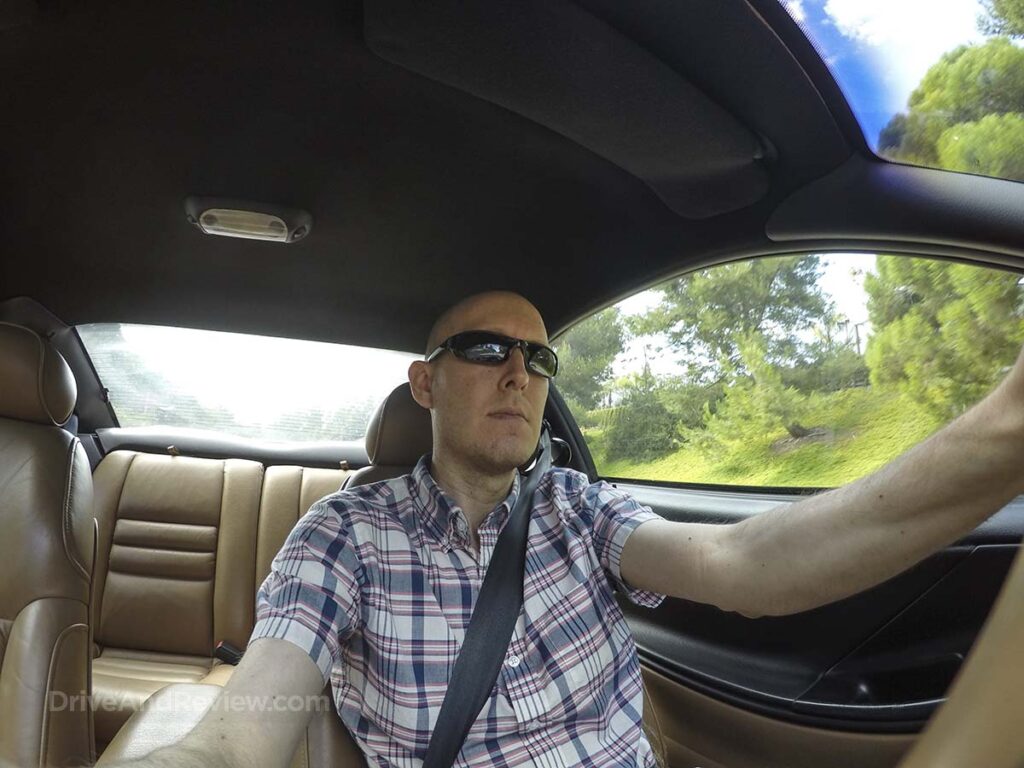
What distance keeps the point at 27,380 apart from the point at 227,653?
4.54 ft

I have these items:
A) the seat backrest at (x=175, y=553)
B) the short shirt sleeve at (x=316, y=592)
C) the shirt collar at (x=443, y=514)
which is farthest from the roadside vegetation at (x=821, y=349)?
the seat backrest at (x=175, y=553)

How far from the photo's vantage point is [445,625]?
156cm

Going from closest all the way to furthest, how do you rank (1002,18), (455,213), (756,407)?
(1002,18) < (756,407) < (455,213)

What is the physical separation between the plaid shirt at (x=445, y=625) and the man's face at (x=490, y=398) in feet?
0.48

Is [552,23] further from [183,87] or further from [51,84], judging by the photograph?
[51,84]

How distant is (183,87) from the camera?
185 cm

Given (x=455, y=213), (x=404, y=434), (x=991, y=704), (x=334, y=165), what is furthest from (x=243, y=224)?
(x=991, y=704)

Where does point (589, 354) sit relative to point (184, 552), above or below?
above

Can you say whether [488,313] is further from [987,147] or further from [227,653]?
[227,653]

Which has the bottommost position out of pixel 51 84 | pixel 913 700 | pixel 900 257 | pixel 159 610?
pixel 159 610

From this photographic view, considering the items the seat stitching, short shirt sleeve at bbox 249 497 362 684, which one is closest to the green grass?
short shirt sleeve at bbox 249 497 362 684

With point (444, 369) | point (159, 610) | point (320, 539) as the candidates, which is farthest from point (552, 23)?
point (159, 610)

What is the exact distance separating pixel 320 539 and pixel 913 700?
1353 mm

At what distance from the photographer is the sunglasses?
192 cm
